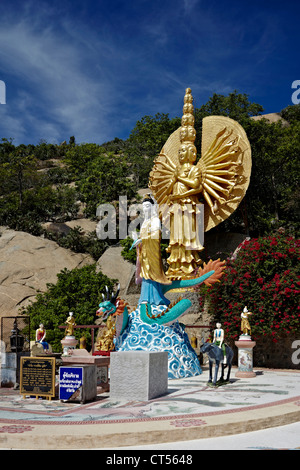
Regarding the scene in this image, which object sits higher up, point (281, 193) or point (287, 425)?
point (281, 193)

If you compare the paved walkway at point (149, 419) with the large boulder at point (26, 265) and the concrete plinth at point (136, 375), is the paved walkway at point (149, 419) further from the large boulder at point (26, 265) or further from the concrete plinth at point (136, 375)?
the large boulder at point (26, 265)

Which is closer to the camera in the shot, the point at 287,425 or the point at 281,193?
the point at 287,425

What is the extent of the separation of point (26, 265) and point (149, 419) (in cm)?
2003

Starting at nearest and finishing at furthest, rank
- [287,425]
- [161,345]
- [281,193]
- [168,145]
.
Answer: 1. [287,425]
2. [161,345]
3. [168,145]
4. [281,193]

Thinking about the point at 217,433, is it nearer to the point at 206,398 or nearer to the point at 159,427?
the point at 159,427

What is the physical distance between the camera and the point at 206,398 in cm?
894

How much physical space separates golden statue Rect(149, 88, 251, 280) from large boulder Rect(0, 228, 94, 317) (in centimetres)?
893

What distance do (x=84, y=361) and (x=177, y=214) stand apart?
10.4 m

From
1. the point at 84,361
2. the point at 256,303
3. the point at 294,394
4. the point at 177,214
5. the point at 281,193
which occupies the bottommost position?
the point at 294,394

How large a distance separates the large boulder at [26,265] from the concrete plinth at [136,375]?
1487 cm

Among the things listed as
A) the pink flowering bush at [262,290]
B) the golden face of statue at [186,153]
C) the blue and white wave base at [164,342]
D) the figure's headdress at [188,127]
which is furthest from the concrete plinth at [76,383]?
the figure's headdress at [188,127]

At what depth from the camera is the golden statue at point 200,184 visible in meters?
18.6
